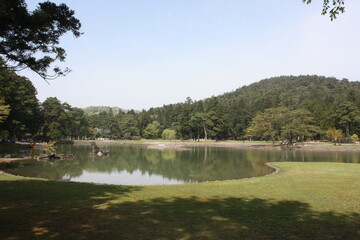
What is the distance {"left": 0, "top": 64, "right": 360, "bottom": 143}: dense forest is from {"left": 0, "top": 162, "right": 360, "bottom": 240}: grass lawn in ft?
86.6

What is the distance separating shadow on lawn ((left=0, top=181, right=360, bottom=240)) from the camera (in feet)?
19.5

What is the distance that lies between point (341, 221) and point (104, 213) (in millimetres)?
6418

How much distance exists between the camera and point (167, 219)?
706 centimetres

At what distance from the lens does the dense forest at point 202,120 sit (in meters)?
51.2

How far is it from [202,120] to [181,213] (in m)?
74.1

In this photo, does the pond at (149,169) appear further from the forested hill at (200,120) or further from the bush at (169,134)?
the bush at (169,134)

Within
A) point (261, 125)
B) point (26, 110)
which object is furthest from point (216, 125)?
point (26, 110)

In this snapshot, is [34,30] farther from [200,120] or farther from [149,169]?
[200,120]

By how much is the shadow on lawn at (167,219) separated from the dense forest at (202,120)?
1070 inches

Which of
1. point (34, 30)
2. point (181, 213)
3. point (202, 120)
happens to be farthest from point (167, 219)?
point (202, 120)

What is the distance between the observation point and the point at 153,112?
130250 millimetres

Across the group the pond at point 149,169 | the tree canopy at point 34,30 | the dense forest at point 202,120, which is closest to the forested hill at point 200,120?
the dense forest at point 202,120

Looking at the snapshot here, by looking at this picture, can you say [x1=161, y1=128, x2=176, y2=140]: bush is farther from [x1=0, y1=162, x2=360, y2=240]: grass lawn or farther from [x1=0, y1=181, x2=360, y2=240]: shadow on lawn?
[x1=0, y1=181, x2=360, y2=240]: shadow on lawn

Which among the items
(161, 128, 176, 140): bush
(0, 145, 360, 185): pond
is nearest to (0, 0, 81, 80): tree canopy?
(0, 145, 360, 185): pond
